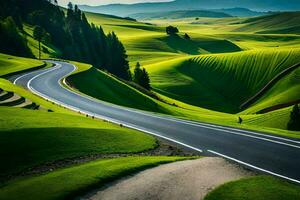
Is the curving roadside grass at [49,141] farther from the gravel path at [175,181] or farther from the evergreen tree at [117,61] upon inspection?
the evergreen tree at [117,61]

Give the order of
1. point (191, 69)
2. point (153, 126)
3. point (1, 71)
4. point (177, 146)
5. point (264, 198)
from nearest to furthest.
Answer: point (264, 198) → point (177, 146) → point (153, 126) → point (1, 71) → point (191, 69)

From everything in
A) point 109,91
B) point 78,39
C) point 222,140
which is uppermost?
point 222,140

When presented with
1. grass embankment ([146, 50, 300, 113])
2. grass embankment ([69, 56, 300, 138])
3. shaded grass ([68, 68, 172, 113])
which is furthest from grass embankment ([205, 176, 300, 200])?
grass embankment ([146, 50, 300, 113])

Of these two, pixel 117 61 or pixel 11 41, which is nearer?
pixel 11 41

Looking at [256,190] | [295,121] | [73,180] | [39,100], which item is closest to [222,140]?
[256,190]

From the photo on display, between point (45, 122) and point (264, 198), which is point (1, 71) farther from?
point (264, 198)

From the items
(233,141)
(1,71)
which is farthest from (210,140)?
(1,71)

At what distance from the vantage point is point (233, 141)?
27859 mm

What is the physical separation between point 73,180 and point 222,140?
13745 mm

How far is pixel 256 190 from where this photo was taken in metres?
17.2

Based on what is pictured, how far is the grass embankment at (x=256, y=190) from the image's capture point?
16.4 metres

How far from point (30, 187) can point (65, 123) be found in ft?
37.2

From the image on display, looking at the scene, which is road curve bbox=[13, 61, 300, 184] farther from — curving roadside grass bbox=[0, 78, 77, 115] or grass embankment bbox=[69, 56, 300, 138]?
grass embankment bbox=[69, 56, 300, 138]

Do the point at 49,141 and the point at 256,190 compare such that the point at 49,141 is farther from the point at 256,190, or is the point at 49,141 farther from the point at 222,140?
the point at 222,140
